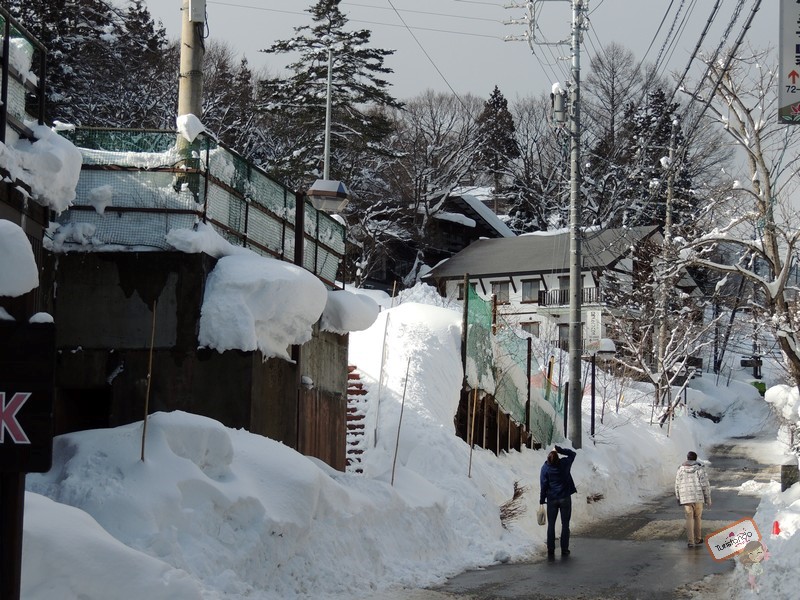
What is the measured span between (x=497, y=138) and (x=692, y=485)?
192ft

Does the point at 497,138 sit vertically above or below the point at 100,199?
above

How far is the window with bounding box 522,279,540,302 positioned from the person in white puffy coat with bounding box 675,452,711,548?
44.9 metres

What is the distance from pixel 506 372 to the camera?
78.8 feet

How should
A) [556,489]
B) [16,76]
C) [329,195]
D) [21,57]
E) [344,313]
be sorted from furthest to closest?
[344,313], [329,195], [556,489], [21,57], [16,76]

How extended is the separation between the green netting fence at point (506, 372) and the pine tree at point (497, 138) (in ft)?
118

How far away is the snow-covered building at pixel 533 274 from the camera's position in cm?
5800

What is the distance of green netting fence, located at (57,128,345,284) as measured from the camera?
12641mm

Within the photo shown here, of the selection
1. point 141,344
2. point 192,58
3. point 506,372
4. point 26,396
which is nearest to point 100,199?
point 141,344

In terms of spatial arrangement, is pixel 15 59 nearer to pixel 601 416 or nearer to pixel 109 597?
pixel 109 597

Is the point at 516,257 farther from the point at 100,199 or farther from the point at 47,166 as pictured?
the point at 47,166

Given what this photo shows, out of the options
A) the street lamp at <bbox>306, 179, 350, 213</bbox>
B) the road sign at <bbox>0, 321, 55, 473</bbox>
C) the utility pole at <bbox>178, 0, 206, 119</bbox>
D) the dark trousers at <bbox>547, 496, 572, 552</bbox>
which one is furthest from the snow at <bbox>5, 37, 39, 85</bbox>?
the dark trousers at <bbox>547, 496, 572, 552</bbox>

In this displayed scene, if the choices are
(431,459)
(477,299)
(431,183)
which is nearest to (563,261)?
(431,183)

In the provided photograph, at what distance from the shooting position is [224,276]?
12430 mm

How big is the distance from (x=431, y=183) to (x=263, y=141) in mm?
12891
